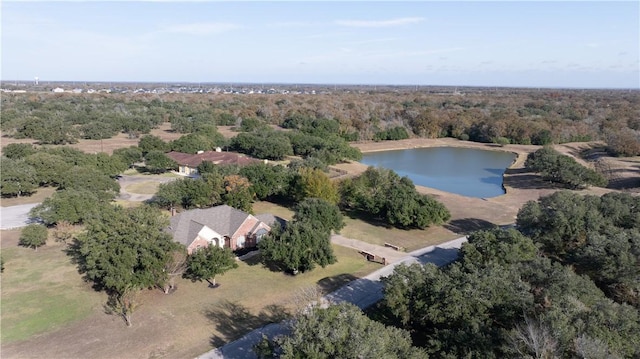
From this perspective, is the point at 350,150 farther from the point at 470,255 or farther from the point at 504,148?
the point at 470,255

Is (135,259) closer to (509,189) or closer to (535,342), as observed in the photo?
(535,342)

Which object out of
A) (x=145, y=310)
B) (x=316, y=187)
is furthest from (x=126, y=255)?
(x=316, y=187)

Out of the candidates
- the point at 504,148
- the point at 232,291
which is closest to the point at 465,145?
the point at 504,148

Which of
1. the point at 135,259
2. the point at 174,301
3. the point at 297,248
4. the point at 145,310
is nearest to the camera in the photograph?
the point at 145,310

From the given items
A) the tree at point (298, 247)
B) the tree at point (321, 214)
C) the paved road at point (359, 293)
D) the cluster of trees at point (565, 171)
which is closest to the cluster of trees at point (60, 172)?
the tree at point (321, 214)

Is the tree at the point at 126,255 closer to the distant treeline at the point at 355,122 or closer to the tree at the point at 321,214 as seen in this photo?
the tree at the point at 321,214

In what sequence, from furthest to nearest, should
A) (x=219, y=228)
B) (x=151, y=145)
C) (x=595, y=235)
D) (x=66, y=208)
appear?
(x=151, y=145), (x=66, y=208), (x=219, y=228), (x=595, y=235)
